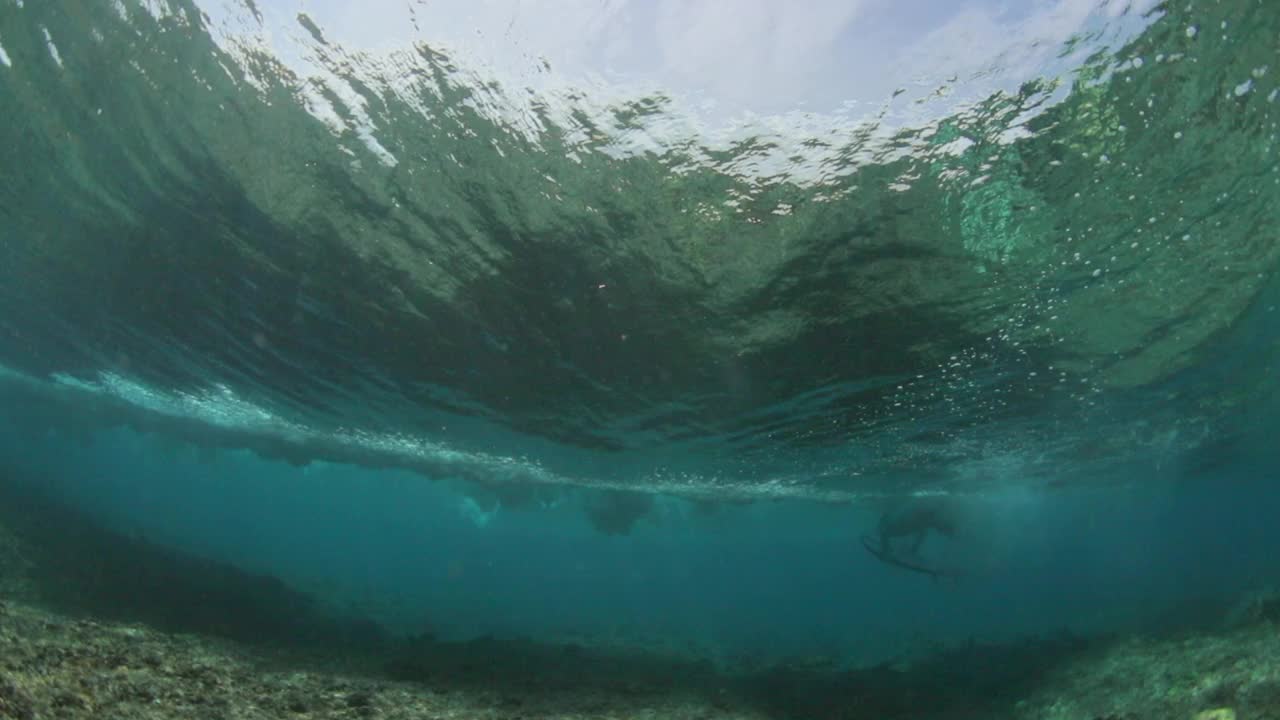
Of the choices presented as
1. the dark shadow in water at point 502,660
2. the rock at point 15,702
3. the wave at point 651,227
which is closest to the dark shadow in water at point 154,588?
the dark shadow in water at point 502,660

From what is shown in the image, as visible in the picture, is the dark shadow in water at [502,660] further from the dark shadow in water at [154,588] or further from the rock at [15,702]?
the rock at [15,702]

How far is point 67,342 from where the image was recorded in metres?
26.1

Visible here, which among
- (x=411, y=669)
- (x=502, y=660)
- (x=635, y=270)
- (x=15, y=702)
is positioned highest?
(x=635, y=270)

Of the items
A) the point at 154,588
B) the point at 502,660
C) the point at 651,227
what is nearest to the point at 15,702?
the point at 651,227

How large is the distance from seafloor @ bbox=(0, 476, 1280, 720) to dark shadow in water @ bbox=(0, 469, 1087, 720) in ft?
0.29

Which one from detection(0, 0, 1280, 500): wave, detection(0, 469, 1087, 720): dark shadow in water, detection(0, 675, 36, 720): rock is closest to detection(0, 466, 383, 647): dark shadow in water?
detection(0, 469, 1087, 720): dark shadow in water

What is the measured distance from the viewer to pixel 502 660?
15531 mm

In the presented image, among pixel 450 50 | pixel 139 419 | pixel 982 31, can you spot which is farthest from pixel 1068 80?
pixel 139 419

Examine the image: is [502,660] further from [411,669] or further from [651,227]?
[651,227]

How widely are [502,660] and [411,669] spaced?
403cm

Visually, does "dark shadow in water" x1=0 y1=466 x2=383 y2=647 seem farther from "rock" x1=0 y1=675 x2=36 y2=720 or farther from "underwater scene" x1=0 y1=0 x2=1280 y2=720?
"rock" x1=0 y1=675 x2=36 y2=720

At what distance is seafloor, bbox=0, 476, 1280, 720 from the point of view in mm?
5602

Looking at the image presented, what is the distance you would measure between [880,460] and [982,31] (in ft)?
78.8

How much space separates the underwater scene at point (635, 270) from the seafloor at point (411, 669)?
0.11m
